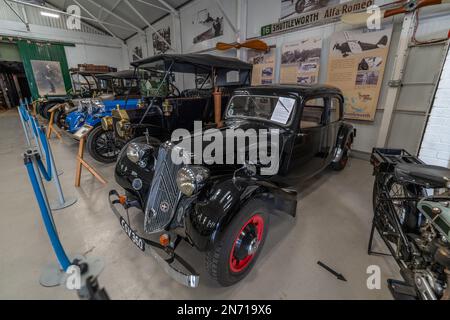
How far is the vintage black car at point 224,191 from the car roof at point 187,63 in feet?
5.83

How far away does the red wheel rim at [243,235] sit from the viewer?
4.92 ft

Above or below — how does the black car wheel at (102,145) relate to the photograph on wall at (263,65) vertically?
below

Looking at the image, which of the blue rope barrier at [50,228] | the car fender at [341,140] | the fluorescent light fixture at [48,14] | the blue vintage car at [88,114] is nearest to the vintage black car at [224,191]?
the blue rope barrier at [50,228]

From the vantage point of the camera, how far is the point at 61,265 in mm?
1510

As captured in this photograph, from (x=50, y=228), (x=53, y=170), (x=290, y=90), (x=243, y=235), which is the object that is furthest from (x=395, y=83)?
(x=53, y=170)

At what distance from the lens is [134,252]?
1.86m

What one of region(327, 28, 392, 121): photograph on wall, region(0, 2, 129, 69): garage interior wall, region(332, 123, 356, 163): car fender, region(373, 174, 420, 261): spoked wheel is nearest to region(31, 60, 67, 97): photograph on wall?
region(0, 2, 129, 69): garage interior wall

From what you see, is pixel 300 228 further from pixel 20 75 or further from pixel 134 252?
pixel 20 75

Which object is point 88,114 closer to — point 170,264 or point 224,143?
point 224,143

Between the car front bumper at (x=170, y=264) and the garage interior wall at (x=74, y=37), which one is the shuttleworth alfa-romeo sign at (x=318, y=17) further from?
the garage interior wall at (x=74, y=37)

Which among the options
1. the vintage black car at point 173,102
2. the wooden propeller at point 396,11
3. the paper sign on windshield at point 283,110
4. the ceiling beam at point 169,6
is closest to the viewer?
the paper sign on windshield at point 283,110

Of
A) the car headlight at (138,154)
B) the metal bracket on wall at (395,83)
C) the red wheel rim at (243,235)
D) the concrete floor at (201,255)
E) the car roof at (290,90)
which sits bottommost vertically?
the concrete floor at (201,255)
